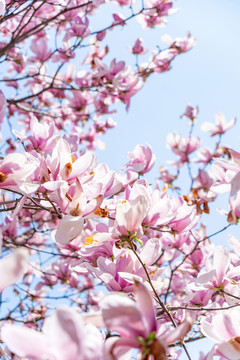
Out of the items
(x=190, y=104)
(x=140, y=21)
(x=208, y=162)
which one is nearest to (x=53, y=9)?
(x=140, y=21)

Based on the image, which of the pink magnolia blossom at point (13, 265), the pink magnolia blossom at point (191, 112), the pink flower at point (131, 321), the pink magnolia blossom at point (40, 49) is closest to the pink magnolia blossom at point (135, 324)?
the pink flower at point (131, 321)

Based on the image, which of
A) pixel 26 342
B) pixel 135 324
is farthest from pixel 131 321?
pixel 26 342

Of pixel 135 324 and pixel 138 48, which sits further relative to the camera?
pixel 138 48

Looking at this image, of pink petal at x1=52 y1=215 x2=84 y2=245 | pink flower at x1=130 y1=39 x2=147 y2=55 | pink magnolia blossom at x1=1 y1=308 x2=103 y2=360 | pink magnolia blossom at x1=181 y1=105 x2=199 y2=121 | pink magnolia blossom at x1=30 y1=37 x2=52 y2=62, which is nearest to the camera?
pink magnolia blossom at x1=1 y1=308 x2=103 y2=360

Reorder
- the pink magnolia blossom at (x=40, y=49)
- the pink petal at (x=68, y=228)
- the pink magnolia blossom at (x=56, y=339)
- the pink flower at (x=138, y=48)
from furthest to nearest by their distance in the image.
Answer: the pink flower at (x=138, y=48), the pink magnolia blossom at (x=40, y=49), the pink petal at (x=68, y=228), the pink magnolia blossom at (x=56, y=339)

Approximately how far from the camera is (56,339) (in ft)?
1.50

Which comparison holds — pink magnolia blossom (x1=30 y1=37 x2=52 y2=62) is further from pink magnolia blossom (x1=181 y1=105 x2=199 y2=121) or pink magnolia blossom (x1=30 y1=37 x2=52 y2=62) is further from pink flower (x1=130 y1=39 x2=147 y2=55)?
pink magnolia blossom (x1=181 y1=105 x2=199 y2=121)

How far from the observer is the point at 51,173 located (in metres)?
1.01

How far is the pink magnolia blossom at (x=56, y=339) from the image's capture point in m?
0.45

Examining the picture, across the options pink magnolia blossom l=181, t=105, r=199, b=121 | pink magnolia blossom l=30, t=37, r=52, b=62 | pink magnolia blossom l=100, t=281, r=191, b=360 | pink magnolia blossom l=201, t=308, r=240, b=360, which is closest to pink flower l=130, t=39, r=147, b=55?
pink magnolia blossom l=30, t=37, r=52, b=62

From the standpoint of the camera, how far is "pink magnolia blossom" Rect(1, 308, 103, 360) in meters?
0.45

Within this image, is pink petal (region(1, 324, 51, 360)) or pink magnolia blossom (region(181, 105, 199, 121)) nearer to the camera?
pink petal (region(1, 324, 51, 360))

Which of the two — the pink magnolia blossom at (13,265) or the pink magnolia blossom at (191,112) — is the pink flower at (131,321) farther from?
the pink magnolia blossom at (191,112)

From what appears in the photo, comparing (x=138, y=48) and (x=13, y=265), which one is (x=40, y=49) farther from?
(x=13, y=265)
